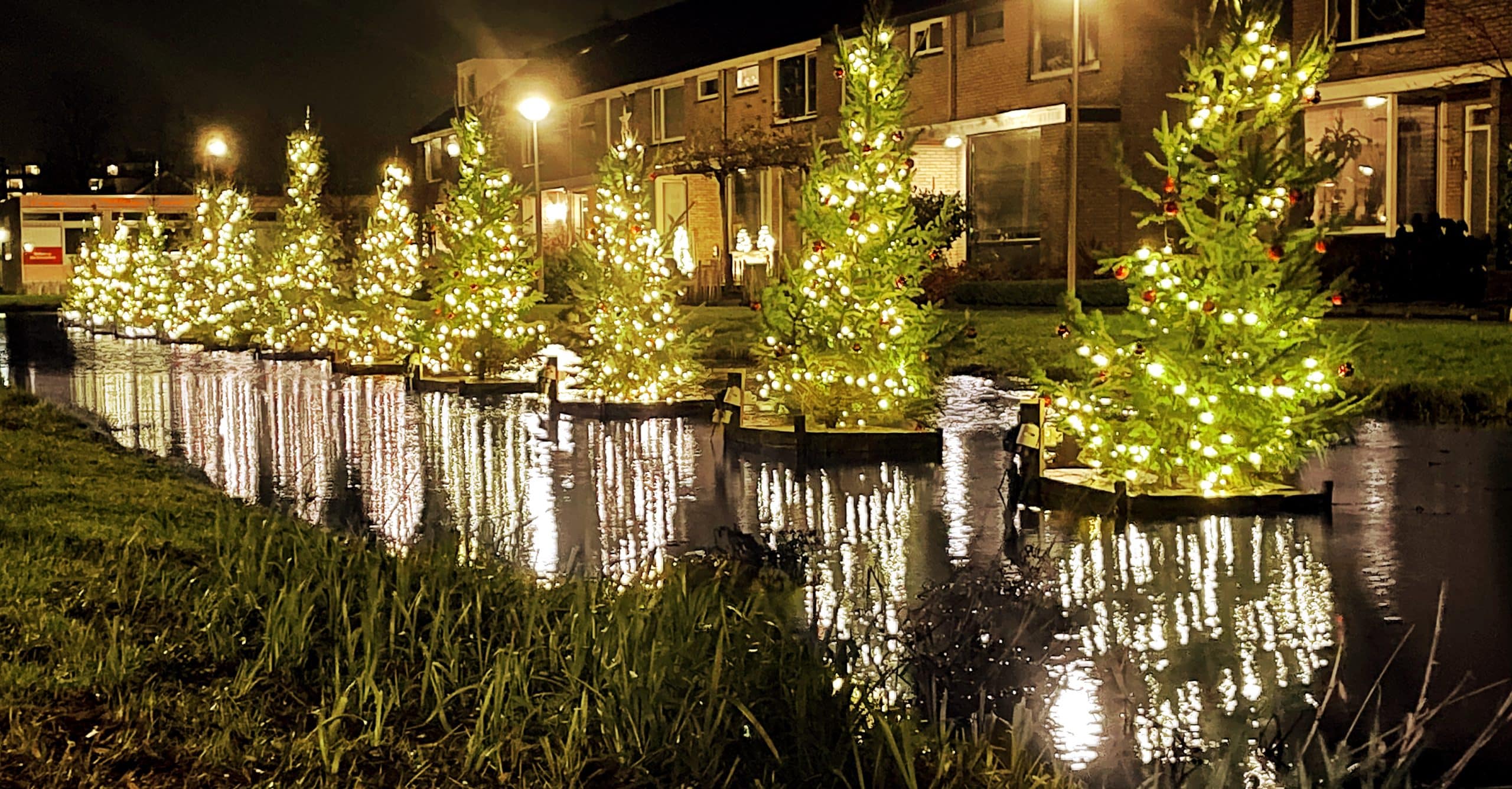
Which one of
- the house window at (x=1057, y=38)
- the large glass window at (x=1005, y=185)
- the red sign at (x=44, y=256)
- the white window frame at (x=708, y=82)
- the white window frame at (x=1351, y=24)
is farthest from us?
the red sign at (x=44, y=256)

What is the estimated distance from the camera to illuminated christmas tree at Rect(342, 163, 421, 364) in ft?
88.8

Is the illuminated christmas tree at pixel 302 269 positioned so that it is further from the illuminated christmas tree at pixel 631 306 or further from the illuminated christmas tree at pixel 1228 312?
the illuminated christmas tree at pixel 1228 312

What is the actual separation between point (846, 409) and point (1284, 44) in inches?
216

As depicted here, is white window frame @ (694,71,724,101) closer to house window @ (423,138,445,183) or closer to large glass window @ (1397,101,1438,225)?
large glass window @ (1397,101,1438,225)

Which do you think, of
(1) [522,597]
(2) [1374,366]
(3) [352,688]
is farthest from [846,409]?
(3) [352,688]

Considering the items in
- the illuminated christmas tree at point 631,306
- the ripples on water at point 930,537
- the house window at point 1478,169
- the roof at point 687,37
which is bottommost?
the ripples on water at point 930,537

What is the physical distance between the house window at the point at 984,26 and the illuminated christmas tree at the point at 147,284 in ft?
59.9

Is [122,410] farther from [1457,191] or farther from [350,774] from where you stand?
[1457,191]

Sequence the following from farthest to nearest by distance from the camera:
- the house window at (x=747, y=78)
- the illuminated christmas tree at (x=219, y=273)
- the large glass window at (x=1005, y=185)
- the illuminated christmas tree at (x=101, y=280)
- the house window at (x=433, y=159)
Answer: the house window at (x=433, y=159) < the house window at (x=747, y=78) < the illuminated christmas tree at (x=101, y=280) < the large glass window at (x=1005, y=185) < the illuminated christmas tree at (x=219, y=273)

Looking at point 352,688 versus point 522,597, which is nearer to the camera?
point 352,688

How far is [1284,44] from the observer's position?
42.1ft

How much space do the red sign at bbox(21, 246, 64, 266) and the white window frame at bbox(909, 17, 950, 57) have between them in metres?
63.5

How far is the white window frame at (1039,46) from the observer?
120 ft

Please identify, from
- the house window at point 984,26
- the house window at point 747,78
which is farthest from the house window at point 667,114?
the house window at point 984,26
